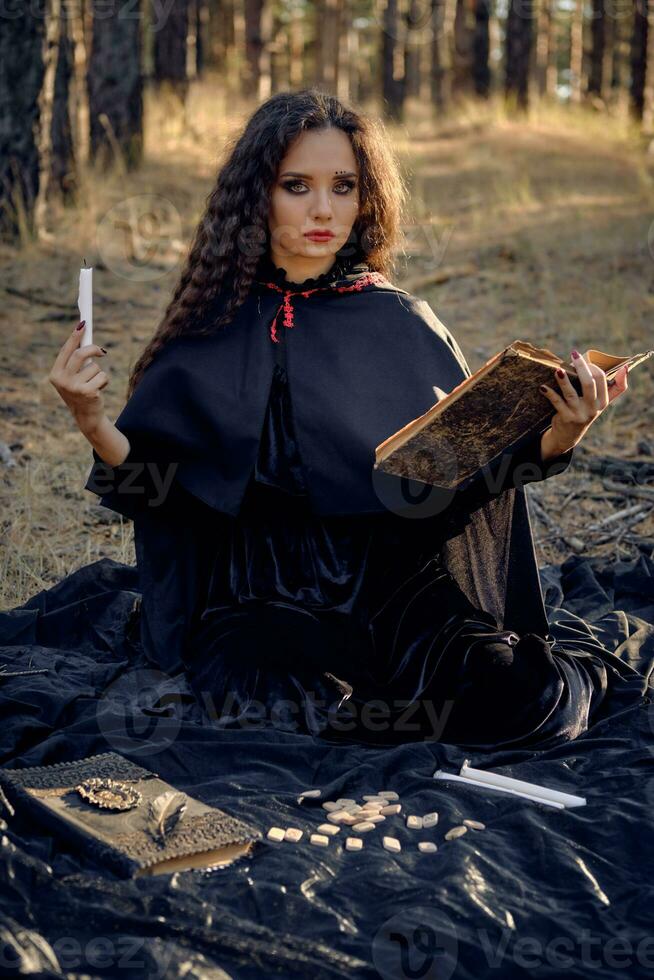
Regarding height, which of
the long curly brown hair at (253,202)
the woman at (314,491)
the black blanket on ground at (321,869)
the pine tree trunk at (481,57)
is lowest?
the black blanket on ground at (321,869)

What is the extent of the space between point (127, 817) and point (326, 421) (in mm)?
1353

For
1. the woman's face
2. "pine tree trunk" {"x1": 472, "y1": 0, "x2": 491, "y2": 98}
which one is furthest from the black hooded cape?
"pine tree trunk" {"x1": 472, "y1": 0, "x2": 491, "y2": 98}

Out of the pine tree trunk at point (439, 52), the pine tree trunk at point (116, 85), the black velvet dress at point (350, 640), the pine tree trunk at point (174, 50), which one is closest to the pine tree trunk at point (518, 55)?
the pine tree trunk at point (439, 52)

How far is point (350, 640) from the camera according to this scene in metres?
3.47

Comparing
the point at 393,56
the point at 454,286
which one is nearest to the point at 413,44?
the point at 393,56

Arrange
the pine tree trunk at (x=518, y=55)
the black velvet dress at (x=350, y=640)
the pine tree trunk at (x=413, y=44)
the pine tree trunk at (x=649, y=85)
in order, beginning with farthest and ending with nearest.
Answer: the pine tree trunk at (x=413, y=44) < the pine tree trunk at (x=518, y=55) < the pine tree trunk at (x=649, y=85) < the black velvet dress at (x=350, y=640)

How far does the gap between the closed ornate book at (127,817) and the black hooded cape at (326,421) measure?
876mm

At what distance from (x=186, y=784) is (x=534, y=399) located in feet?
4.45

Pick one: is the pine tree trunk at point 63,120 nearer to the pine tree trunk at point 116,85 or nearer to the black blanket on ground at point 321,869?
the pine tree trunk at point 116,85

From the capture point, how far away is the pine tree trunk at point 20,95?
762 centimetres

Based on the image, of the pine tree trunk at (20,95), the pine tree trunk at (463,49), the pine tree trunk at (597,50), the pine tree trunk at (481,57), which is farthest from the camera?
the pine tree trunk at (597,50)

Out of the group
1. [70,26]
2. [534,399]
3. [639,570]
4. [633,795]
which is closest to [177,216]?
[70,26]

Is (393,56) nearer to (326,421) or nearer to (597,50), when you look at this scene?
(597,50)

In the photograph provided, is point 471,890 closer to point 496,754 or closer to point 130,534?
point 496,754
